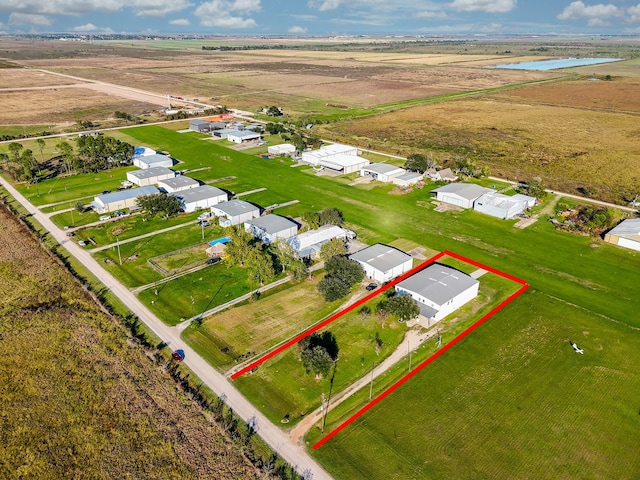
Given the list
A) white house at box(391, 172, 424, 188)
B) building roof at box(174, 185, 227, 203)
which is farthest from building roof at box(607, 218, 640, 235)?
building roof at box(174, 185, 227, 203)

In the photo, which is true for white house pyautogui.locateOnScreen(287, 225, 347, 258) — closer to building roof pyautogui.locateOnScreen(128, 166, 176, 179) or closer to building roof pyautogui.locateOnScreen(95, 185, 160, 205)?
building roof pyautogui.locateOnScreen(95, 185, 160, 205)

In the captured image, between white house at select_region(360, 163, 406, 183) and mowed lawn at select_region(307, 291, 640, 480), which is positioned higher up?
white house at select_region(360, 163, 406, 183)

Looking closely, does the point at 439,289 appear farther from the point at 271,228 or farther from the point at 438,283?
the point at 271,228

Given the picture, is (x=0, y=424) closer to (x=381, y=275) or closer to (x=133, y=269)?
(x=133, y=269)

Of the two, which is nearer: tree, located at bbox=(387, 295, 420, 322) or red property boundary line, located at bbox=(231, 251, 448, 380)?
red property boundary line, located at bbox=(231, 251, 448, 380)

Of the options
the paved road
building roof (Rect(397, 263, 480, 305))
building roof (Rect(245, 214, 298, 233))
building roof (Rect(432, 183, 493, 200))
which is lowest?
the paved road

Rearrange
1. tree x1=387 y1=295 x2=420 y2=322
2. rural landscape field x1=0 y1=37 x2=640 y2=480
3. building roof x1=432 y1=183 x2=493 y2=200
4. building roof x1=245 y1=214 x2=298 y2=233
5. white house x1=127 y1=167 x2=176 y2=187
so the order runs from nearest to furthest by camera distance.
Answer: rural landscape field x1=0 y1=37 x2=640 y2=480
tree x1=387 y1=295 x2=420 y2=322
building roof x1=245 y1=214 x2=298 y2=233
building roof x1=432 y1=183 x2=493 y2=200
white house x1=127 y1=167 x2=176 y2=187

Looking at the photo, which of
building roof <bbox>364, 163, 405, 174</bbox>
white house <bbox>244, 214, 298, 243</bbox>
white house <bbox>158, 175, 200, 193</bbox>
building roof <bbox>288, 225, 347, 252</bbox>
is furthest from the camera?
building roof <bbox>364, 163, 405, 174</bbox>

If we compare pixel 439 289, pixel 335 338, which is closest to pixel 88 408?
pixel 335 338
